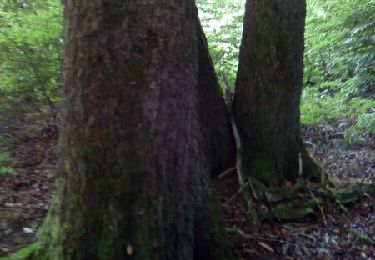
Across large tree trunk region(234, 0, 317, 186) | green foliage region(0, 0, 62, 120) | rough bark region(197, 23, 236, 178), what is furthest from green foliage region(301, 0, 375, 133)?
green foliage region(0, 0, 62, 120)

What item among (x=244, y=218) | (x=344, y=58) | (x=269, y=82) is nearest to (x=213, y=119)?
(x=269, y=82)

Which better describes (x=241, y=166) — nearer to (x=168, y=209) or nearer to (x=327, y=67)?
(x=168, y=209)

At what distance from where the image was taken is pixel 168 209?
3.33 meters

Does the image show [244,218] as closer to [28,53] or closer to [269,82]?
[269,82]

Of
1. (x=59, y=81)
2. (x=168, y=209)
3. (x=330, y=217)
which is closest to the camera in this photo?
(x=168, y=209)

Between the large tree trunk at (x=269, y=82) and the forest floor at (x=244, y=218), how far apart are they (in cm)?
44

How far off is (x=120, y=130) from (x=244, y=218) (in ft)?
8.11

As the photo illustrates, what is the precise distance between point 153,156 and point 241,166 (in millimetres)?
2633

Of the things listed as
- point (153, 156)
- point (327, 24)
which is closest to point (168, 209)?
point (153, 156)

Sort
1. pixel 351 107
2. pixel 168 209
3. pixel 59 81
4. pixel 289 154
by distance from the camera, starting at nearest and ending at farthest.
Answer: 1. pixel 168 209
2. pixel 289 154
3. pixel 59 81
4. pixel 351 107

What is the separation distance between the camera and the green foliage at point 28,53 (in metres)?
6.16

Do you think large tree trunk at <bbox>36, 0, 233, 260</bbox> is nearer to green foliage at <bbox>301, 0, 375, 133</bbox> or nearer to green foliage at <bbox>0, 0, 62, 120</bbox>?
green foliage at <bbox>0, 0, 62, 120</bbox>

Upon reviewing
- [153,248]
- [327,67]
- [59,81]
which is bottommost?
[153,248]

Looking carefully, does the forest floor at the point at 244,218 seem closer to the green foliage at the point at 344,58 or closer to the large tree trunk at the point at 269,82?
the large tree trunk at the point at 269,82
